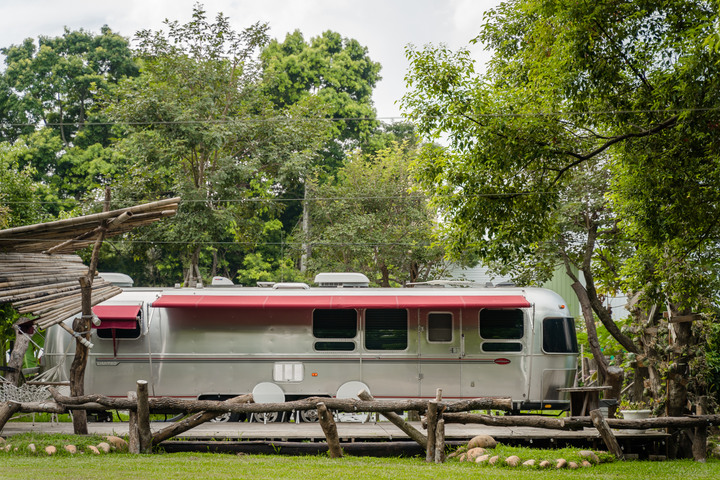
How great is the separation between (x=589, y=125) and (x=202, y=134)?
1240 cm

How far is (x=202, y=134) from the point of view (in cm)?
2109

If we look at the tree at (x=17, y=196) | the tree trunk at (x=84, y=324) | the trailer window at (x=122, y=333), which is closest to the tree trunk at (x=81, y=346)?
the tree trunk at (x=84, y=324)

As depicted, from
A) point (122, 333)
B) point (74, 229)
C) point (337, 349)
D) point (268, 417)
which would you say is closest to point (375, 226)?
point (337, 349)

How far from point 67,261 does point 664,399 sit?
1110 centimetres

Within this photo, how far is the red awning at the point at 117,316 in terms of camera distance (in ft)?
47.7

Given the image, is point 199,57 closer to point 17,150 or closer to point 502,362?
point 17,150

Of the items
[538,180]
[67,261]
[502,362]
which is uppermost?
[538,180]

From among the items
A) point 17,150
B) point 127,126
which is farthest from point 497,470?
point 17,150

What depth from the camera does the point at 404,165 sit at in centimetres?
2752

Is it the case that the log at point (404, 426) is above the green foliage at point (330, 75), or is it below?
below

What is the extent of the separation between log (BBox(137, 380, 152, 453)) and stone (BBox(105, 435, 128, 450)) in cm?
30

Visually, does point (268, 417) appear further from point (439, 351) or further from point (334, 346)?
point (439, 351)

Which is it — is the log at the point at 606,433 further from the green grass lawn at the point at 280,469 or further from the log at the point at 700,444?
the log at the point at 700,444

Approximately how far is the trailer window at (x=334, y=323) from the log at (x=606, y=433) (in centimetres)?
541
